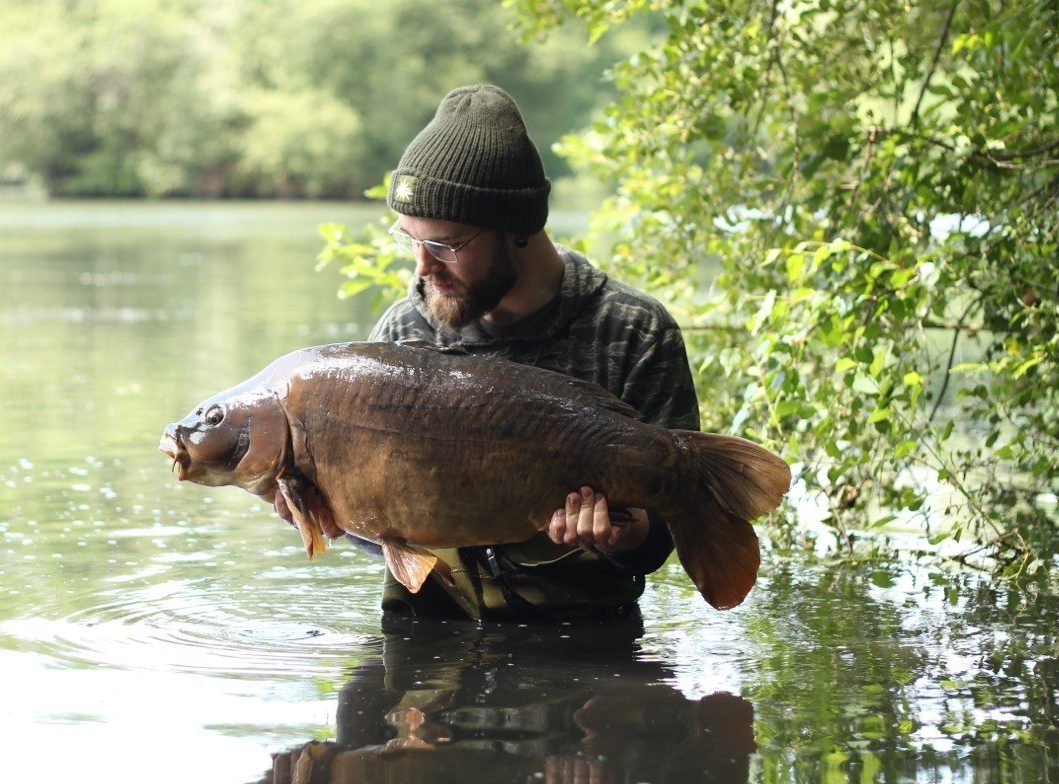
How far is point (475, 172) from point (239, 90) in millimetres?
76832

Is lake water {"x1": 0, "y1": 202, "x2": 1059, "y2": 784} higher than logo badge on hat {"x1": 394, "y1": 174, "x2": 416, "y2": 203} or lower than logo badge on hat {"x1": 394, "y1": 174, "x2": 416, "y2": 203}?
lower

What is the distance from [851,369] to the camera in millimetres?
6602

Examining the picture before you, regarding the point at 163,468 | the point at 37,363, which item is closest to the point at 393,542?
the point at 163,468

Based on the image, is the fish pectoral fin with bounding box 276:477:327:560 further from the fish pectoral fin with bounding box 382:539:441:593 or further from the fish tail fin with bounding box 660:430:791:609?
the fish tail fin with bounding box 660:430:791:609

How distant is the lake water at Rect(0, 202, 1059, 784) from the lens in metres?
4.43

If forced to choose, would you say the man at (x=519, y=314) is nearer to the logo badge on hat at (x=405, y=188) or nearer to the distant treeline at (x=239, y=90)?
the logo badge on hat at (x=405, y=188)

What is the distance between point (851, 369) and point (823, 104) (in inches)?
79.8

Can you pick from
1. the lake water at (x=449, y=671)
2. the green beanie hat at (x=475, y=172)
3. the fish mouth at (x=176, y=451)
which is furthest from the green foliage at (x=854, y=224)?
the fish mouth at (x=176, y=451)

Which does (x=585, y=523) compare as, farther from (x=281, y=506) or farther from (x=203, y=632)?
(x=203, y=632)

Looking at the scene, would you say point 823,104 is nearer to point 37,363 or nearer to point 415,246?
point 415,246

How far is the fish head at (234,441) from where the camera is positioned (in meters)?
4.89

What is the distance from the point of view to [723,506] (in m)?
4.93

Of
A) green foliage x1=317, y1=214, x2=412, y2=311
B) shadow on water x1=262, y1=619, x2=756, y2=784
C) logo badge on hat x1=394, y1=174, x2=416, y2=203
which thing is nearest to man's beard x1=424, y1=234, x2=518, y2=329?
logo badge on hat x1=394, y1=174, x2=416, y2=203

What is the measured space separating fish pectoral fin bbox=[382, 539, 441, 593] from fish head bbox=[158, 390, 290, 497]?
402 millimetres
